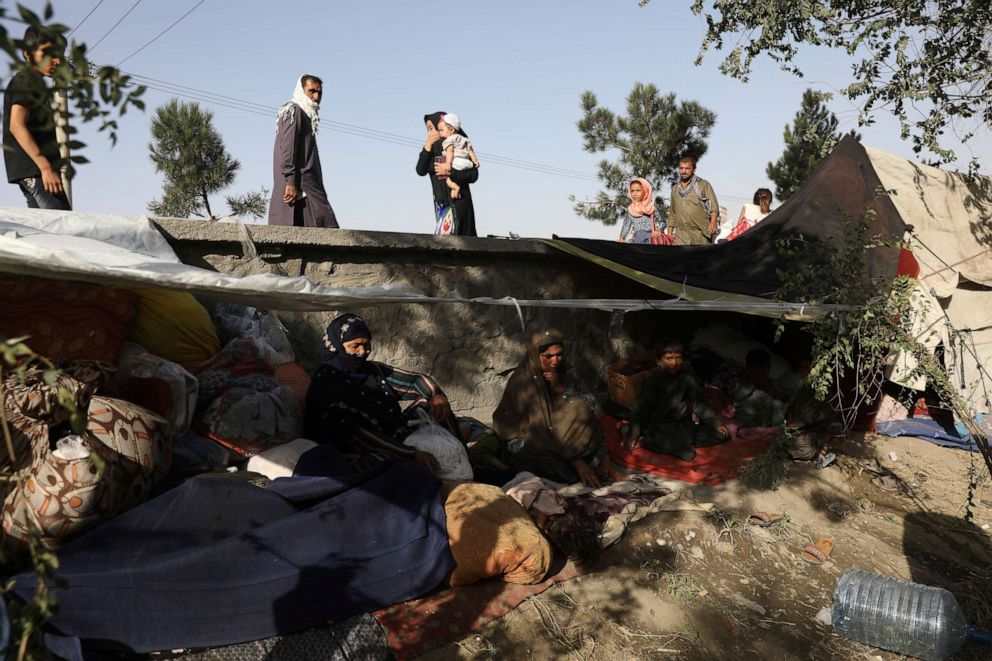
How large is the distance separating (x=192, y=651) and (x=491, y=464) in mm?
2031

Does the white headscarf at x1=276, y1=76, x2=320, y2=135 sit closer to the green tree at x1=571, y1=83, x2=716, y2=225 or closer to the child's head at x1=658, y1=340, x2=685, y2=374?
the child's head at x1=658, y1=340, x2=685, y2=374

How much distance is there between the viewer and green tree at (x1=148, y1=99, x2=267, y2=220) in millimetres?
13328

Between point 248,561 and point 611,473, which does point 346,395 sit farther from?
point 611,473

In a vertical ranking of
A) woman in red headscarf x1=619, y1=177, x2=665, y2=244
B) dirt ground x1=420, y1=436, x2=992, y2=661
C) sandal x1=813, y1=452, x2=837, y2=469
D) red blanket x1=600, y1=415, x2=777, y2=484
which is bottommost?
dirt ground x1=420, y1=436, x2=992, y2=661

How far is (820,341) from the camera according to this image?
3568 millimetres

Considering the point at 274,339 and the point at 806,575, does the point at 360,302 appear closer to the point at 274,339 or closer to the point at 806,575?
the point at 274,339

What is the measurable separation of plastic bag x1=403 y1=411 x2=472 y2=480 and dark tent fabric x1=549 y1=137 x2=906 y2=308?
1.91 metres

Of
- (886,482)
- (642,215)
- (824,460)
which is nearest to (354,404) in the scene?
(824,460)

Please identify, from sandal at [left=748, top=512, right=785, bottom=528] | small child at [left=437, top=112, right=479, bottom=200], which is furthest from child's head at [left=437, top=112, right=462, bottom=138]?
sandal at [left=748, top=512, right=785, bottom=528]

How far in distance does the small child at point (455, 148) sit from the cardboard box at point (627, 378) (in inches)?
77.8

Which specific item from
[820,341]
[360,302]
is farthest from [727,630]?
[360,302]

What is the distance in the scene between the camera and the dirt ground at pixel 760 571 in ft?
10.3

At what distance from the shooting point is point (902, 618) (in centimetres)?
327

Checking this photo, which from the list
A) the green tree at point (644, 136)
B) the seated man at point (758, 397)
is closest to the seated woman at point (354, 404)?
the seated man at point (758, 397)
